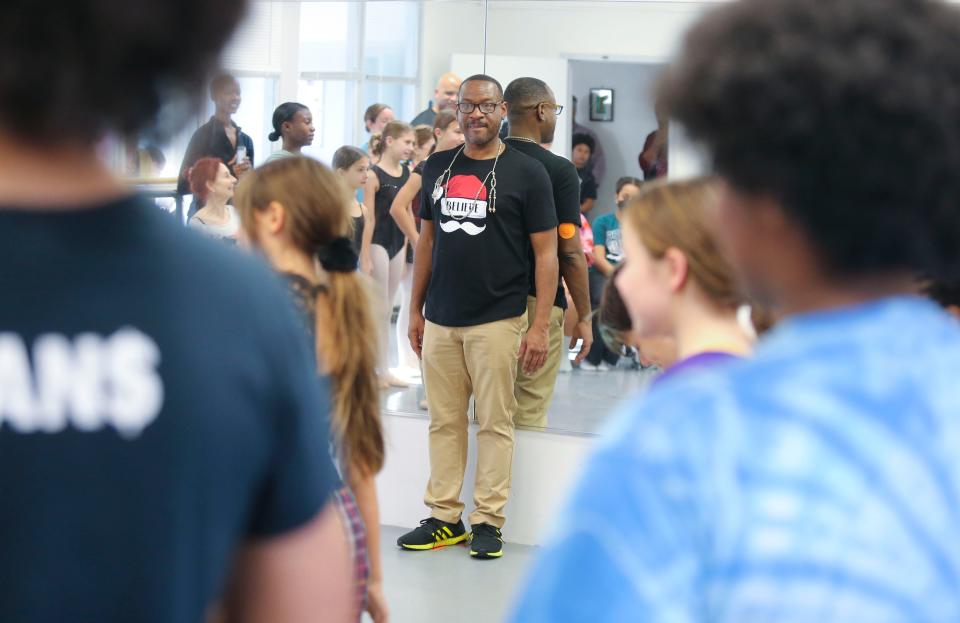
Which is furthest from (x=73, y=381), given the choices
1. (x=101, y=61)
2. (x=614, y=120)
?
(x=614, y=120)

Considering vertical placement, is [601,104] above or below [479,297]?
above

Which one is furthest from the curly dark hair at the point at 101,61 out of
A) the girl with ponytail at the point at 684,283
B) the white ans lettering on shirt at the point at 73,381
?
the girl with ponytail at the point at 684,283

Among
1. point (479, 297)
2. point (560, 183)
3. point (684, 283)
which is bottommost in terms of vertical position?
point (479, 297)

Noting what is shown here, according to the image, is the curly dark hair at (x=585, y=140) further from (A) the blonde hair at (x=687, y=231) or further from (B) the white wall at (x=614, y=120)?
(A) the blonde hair at (x=687, y=231)

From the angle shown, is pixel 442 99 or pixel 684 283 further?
pixel 442 99

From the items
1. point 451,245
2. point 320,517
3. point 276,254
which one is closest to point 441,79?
point 451,245

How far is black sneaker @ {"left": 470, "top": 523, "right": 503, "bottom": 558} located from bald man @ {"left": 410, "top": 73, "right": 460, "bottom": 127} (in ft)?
5.46

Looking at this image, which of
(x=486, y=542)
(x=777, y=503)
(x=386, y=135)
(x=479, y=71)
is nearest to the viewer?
(x=777, y=503)

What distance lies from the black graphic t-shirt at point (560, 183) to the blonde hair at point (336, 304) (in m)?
2.10

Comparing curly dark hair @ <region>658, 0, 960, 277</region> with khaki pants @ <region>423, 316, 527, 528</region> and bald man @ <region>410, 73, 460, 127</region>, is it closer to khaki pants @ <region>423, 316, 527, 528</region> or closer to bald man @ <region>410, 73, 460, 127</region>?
khaki pants @ <region>423, 316, 527, 528</region>

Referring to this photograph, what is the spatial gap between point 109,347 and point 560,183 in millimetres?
3729

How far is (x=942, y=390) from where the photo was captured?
769 millimetres

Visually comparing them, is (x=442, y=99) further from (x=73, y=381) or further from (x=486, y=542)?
(x=73, y=381)

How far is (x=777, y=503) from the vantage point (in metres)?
0.73
